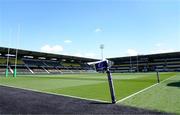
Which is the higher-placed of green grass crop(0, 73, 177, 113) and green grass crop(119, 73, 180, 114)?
green grass crop(119, 73, 180, 114)

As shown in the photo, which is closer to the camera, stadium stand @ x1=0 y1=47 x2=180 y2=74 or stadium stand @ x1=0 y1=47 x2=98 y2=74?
stadium stand @ x1=0 y1=47 x2=98 y2=74

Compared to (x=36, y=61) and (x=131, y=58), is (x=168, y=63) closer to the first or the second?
(x=131, y=58)

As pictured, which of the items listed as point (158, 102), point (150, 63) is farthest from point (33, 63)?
point (158, 102)

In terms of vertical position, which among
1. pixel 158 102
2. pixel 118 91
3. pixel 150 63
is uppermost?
pixel 150 63

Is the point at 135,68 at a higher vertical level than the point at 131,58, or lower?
lower

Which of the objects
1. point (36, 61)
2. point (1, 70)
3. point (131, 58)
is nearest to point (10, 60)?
point (1, 70)

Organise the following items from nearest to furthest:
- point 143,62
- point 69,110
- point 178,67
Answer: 1. point 69,110
2. point 178,67
3. point 143,62

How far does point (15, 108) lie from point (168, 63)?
108 m

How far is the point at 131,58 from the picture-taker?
117438 mm

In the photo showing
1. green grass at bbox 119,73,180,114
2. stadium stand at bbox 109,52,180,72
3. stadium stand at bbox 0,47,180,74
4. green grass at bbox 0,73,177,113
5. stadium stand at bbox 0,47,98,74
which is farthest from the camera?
stadium stand at bbox 109,52,180,72

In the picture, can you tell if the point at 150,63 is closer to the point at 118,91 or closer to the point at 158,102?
the point at 118,91

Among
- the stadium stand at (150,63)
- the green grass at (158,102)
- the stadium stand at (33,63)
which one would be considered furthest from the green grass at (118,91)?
the stadium stand at (150,63)

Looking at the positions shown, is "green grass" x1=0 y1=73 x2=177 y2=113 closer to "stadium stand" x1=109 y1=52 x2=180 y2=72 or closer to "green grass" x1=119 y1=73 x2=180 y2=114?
"green grass" x1=119 y1=73 x2=180 y2=114

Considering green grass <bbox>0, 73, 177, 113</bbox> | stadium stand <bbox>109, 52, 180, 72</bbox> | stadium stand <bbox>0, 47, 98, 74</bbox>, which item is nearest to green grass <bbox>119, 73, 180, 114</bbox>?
green grass <bbox>0, 73, 177, 113</bbox>
